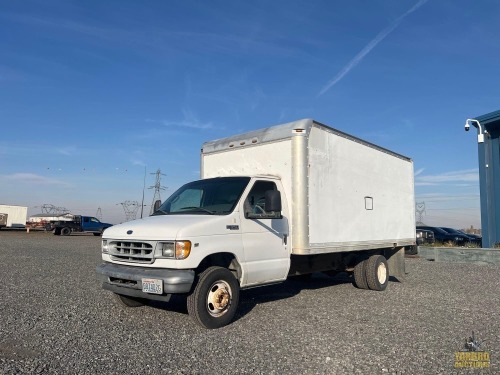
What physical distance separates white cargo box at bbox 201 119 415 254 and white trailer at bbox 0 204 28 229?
50580 mm

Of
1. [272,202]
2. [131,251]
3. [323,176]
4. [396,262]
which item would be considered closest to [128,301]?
[131,251]

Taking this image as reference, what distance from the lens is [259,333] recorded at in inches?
225

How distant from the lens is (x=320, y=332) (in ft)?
19.1

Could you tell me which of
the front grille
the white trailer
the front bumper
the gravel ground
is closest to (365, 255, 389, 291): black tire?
the gravel ground

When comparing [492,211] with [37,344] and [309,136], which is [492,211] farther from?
[37,344]

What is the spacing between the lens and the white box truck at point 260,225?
18.8 ft

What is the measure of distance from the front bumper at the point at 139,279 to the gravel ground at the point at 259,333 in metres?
0.51

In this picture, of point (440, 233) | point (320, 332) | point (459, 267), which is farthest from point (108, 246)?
point (440, 233)

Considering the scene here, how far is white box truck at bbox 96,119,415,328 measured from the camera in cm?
574

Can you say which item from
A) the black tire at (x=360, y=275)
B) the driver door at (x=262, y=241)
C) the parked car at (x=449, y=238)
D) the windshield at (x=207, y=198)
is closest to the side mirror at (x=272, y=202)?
the driver door at (x=262, y=241)

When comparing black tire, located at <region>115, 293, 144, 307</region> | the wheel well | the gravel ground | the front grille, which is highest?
the front grille

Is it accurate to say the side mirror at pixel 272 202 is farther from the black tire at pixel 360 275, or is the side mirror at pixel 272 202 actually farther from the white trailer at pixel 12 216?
the white trailer at pixel 12 216

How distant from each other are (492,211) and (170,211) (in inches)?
669

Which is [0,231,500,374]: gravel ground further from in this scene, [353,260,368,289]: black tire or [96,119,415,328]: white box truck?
[96,119,415,328]: white box truck
